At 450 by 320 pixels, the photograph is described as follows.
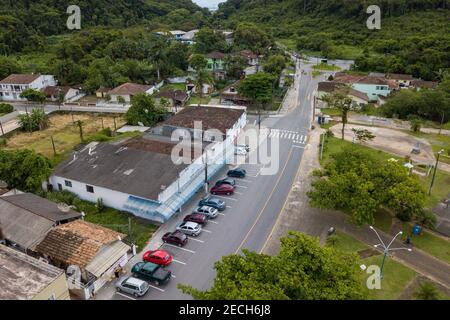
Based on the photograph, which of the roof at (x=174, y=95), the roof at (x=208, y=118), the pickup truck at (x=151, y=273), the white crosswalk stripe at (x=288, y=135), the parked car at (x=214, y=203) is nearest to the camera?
Answer: the pickup truck at (x=151, y=273)

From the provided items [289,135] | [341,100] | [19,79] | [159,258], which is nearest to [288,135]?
[289,135]

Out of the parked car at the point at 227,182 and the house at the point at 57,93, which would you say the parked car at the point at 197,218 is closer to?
the parked car at the point at 227,182

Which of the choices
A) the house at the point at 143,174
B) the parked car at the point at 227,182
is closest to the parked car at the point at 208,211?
the house at the point at 143,174

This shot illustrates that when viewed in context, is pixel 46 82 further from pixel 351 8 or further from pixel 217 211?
pixel 351 8

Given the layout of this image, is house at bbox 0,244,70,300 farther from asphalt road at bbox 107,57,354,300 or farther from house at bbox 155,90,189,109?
house at bbox 155,90,189,109

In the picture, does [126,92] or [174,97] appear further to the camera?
[126,92]

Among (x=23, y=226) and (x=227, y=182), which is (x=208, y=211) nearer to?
(x=227, y=182)

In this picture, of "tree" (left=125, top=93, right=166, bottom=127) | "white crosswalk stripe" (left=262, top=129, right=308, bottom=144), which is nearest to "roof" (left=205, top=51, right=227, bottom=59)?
"tree" (left=125, top=93, right=166, bottom=127)
